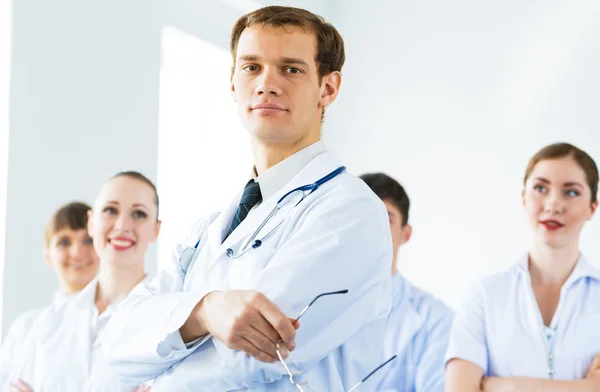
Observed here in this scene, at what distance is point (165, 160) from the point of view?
5.06m

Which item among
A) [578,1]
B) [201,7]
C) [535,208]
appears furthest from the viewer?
[201,7]

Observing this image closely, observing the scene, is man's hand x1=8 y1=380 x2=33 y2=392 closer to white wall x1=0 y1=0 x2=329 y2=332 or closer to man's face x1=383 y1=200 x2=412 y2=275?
white wall x1=0 y1=0 x2=329 y2=332

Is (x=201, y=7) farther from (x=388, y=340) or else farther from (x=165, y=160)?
(x=388, y=340)

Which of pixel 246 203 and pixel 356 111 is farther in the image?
pixel 356 111

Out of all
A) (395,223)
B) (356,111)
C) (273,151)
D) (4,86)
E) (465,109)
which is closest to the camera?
(273,151)

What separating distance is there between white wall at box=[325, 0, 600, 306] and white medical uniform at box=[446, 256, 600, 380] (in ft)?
6.61

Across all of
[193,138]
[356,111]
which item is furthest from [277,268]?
[356,111]

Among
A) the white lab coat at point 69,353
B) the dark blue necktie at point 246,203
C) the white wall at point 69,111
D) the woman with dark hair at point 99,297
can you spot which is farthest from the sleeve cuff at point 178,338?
the white wall at point 69,111

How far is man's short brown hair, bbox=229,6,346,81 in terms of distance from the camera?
5.69 feet

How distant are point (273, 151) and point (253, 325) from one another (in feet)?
1.83

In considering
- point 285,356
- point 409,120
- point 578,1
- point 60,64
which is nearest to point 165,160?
point 60,64

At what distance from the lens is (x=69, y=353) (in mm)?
2871

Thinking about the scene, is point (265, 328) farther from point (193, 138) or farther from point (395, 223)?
point (193, 138)

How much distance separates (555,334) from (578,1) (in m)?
2.97
